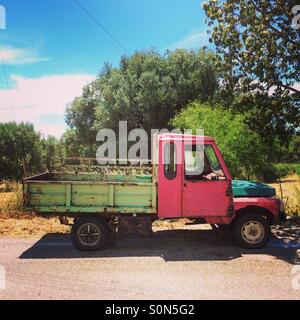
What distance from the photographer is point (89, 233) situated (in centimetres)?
779

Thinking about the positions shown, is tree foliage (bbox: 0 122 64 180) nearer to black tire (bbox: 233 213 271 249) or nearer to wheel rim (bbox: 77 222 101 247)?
wheel rim (bbox: 77 222 101 247)

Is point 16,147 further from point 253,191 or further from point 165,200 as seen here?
point 253,191

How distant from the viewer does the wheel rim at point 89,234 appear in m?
7.75

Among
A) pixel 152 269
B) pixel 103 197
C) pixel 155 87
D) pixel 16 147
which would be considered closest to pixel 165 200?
pixel 103 197

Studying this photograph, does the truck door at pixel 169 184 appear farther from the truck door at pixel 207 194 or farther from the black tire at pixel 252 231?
the black tire at pixel 252 231

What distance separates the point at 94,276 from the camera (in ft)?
20.8

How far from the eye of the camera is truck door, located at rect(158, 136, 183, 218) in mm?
7656

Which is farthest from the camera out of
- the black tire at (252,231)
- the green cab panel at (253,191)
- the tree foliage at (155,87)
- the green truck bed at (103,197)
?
the tree foliage at (155,87)

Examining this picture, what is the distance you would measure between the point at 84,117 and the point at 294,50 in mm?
30375

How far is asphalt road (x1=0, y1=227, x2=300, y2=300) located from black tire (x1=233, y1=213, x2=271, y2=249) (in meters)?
0.20

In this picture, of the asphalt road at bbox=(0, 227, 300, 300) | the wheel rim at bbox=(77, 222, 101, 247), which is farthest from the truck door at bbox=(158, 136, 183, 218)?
the wheel rim at bbox=(77, 222, 101, 247)

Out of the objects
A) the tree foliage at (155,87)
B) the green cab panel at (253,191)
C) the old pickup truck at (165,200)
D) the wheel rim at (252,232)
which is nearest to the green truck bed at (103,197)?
the old pickup truck at (165,200)
